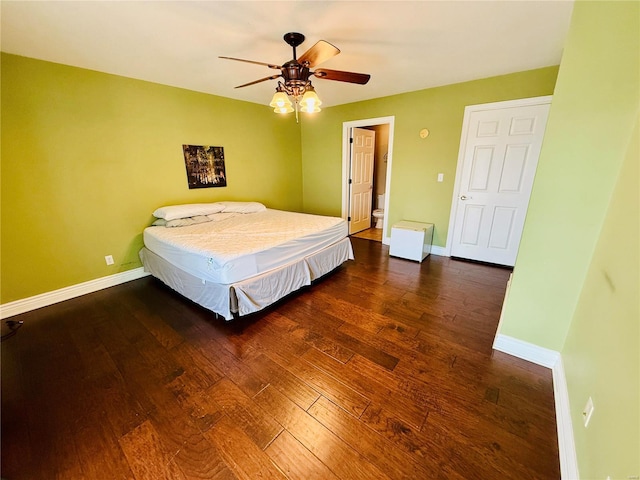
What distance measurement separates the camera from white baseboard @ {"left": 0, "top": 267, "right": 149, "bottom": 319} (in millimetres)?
2373

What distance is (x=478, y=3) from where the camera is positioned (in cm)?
164

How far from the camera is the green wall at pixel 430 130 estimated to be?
9.83 feet

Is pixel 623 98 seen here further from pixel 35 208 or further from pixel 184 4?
pixel 35 208

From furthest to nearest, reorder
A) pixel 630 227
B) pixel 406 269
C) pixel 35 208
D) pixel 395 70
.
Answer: pixel 406 269
pixel 395 70
pixel 35 208
pixel 630 227

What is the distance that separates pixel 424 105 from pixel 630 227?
3092 mm

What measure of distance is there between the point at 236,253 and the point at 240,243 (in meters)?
0.27

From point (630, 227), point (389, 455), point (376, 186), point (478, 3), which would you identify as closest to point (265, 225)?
point (389, 455)

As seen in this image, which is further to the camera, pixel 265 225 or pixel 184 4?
pixel 265 225

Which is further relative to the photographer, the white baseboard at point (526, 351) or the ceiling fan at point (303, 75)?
the ceiling fan at point (303, 75)

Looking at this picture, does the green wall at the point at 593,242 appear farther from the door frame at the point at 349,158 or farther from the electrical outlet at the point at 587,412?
the door frame at the point at 349,158

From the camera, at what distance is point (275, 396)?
5.03ft

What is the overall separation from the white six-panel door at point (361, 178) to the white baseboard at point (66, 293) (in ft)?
11.8

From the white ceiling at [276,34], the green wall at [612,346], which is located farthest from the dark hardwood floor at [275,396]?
the white ceiling at [276,34]

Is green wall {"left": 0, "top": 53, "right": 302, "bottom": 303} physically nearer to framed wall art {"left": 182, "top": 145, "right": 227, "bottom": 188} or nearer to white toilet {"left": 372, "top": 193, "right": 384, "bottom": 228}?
framed wall art {"left": 182, "top": 145, "right": 227, "bottom": 188}
